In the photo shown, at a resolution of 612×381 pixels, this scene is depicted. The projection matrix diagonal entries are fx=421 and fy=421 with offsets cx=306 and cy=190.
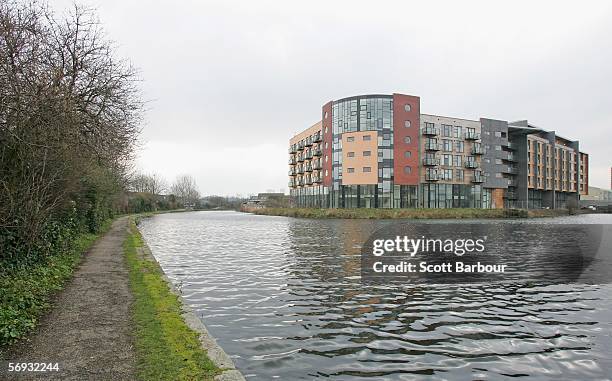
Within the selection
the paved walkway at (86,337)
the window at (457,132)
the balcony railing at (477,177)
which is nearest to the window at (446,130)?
the window at (457,132)

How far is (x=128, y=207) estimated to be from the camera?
75375 millimetres

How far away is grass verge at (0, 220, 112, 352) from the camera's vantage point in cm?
644

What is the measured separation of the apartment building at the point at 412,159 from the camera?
214 ft

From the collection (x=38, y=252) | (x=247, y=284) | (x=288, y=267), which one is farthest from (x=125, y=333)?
(x=288, y=267)

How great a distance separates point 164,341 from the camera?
6.20 meters

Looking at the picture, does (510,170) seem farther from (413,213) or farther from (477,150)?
(413,213)

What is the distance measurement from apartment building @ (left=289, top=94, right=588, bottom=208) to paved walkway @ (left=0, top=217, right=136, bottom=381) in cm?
5746

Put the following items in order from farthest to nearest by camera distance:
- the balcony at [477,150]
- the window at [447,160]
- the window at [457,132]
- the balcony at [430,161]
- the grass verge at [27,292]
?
the balcony at [477,150], the window at [457,132], the window at [447,160], the balcony at [430,161], the grass verge at [27,292]

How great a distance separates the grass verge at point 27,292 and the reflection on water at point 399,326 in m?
2.94

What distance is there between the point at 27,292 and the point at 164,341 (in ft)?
13.1

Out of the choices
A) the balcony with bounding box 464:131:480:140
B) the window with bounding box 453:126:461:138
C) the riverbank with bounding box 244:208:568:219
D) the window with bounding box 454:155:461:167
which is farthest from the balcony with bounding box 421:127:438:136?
the riverbank with bounding box 244:208:568:219

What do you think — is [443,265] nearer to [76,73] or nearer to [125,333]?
[125,333]

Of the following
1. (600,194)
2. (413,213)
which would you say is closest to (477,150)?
(413,213)

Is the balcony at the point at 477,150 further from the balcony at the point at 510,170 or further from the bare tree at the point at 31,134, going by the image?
the bare tree at the point at 31,134
